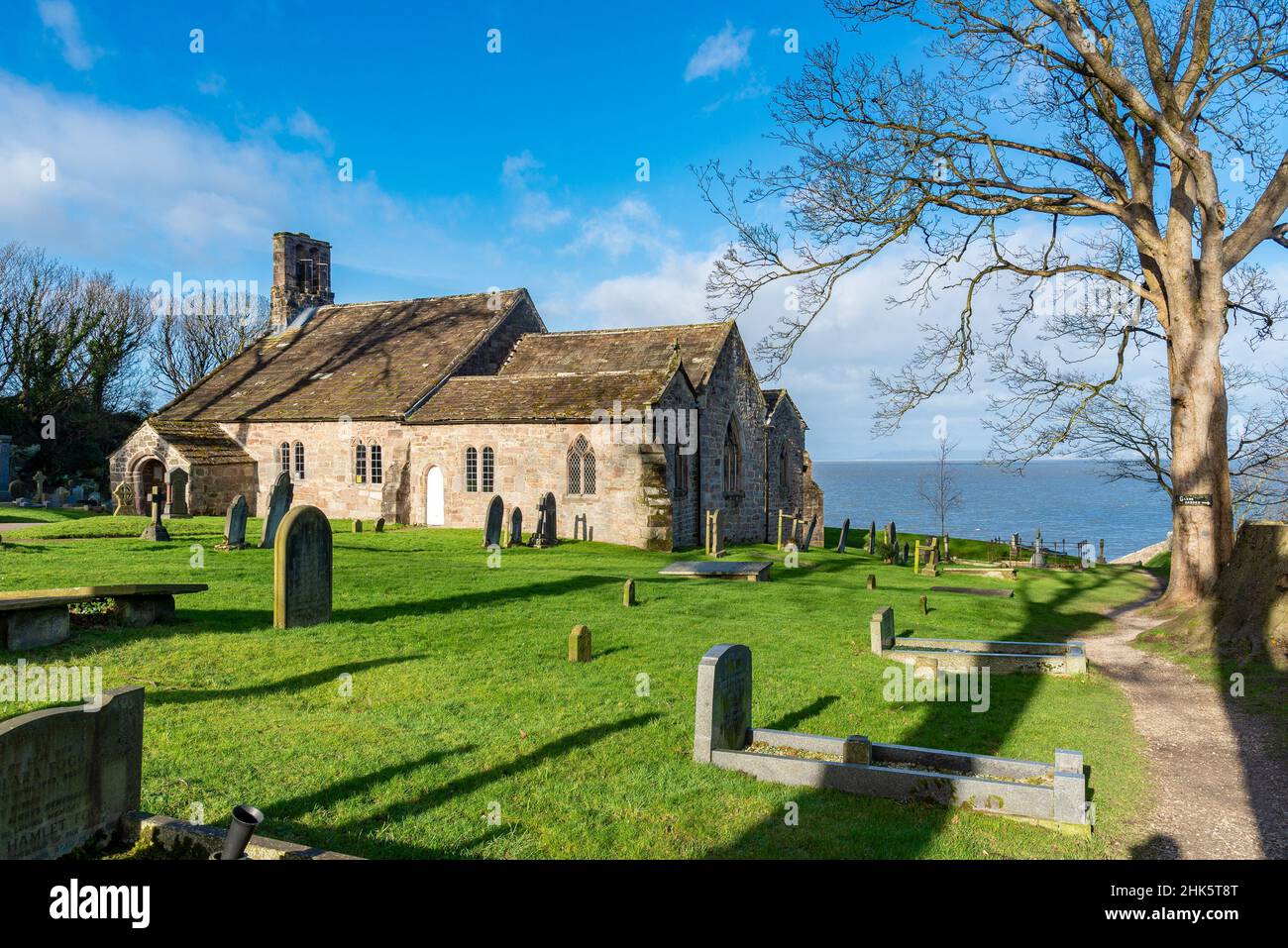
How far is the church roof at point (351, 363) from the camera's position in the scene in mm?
32750

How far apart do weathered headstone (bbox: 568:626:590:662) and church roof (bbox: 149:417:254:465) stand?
2565 cm

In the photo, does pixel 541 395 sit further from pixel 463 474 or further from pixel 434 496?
pixel 434 496

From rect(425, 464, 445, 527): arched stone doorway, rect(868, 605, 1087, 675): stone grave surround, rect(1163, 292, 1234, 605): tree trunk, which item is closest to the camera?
rect(868, 605, 1087, 675): stone grave surround

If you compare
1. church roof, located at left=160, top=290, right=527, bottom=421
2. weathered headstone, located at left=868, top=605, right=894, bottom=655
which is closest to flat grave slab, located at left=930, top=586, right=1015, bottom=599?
weathered headstone, located at left=868, top=605, right=894, bottom=655

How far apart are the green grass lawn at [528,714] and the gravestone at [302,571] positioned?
42 cm

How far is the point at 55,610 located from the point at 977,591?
66.0 feet

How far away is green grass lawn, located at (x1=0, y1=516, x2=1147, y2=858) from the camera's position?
20.3 ft

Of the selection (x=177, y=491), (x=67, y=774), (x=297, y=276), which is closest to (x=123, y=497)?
(x=177, y=491)

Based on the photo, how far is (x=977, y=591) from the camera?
21344mm

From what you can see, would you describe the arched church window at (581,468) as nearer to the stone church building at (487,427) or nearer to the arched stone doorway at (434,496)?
the stone church building at (487,427)

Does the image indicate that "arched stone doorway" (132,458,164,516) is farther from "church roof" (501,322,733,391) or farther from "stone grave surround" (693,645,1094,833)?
"stone grave surround" (693,645,1094,833)

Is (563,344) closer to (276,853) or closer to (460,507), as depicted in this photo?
(460,507)
